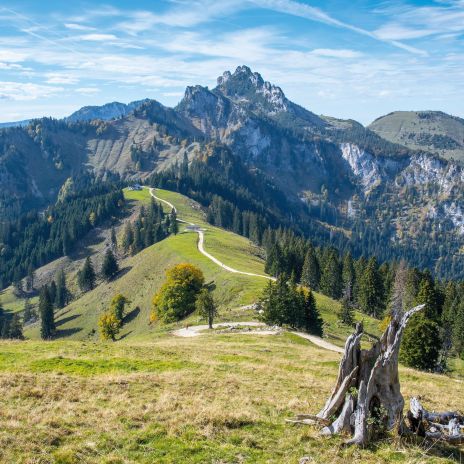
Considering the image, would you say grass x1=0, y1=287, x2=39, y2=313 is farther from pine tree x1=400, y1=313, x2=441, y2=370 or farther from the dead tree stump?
the dead tree stump

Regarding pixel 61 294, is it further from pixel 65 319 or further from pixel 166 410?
pixel 166 410

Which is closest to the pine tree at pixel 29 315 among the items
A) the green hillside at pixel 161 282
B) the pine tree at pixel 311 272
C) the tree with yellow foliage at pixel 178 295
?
the green hillside at pixel 161 282

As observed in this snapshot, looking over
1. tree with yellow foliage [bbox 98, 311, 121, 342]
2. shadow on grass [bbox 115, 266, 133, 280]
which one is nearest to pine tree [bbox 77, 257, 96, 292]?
shadow on grass [bbox 115, 266, 133, 280]

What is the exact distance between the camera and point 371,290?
101 meters

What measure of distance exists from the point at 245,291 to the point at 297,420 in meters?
69.2

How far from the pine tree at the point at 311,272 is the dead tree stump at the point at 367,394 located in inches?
3830

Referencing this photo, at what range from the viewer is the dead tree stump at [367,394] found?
14.9 m

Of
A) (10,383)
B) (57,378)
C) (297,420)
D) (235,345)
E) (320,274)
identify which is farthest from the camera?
(320,274)

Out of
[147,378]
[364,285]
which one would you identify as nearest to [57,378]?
[147,378]

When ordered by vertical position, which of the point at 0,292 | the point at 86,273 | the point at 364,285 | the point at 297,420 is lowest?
the point at 0,292

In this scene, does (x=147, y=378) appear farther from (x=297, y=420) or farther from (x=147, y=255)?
(x=147, y=255)

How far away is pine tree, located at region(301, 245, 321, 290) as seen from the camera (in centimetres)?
11250

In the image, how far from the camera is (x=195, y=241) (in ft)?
456

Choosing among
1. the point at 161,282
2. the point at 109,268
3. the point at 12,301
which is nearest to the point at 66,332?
the point at 109,268
